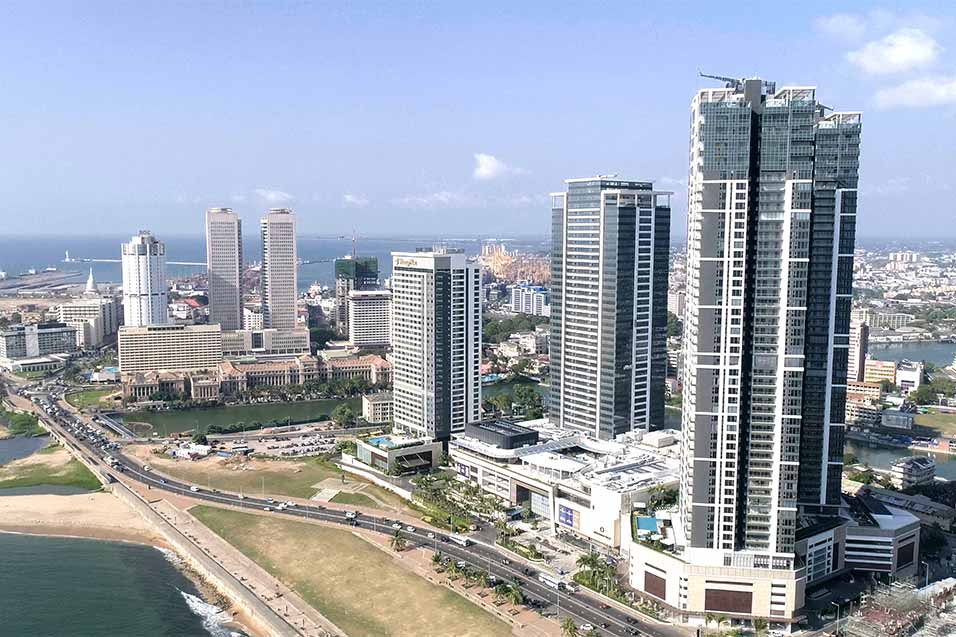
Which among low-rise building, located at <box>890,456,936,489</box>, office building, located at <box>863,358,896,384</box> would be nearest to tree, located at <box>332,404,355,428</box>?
low-rise building, located at <box>890,456,936,489</box>

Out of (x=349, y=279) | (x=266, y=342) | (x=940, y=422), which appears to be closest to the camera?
(x=940, y=422)

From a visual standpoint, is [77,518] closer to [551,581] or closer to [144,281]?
[551,581]

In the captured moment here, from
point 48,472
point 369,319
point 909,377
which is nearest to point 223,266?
point 369,319

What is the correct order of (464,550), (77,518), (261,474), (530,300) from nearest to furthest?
(464,550), (77,518), (261,474), (530,300)

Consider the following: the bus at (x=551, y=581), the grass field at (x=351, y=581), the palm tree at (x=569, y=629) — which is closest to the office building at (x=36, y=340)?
the grass field at (x=351, y=581)

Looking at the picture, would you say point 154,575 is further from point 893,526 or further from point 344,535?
point 893,526

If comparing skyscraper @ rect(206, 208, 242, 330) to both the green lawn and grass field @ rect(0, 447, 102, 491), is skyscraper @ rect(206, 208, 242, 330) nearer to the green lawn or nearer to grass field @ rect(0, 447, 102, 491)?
grass field @ rect(0, 447, 102, 491)
